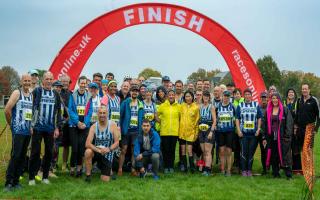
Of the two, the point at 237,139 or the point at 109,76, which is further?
the point at 109,76

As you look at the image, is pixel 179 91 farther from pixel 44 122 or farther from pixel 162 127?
pixel 44 122

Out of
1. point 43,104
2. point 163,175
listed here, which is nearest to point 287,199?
point 163,175

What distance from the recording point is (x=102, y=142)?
7.56m

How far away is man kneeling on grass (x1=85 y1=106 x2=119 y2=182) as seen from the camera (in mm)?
7418

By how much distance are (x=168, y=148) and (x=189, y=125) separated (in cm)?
72

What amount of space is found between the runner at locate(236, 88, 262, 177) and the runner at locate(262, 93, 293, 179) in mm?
282

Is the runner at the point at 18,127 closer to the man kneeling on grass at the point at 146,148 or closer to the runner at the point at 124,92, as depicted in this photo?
the man kneeling on grass at the point at 146,148

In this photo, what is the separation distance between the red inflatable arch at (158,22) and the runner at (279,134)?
2.90 m

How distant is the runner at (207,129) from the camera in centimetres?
840

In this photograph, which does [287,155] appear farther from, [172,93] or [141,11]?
[141,11]

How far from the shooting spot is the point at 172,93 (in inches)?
342

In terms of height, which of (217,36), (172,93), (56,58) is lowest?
(172,93)

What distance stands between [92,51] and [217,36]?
3.76 meters

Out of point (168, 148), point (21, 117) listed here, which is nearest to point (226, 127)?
point (168, 148)
